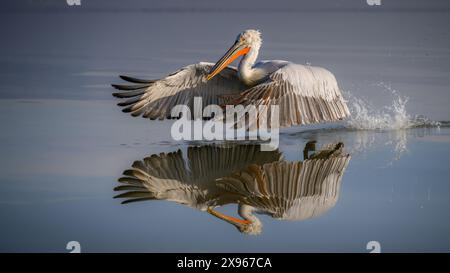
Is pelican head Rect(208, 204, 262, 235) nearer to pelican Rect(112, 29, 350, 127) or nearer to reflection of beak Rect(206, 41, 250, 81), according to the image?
pelican Rect(112, 29, 350, 127)

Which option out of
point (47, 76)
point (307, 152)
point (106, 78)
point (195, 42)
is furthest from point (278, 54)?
point (307, 152)

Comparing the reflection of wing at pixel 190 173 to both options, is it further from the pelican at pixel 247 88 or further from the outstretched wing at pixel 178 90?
the outstretched wing at pixel 178 90

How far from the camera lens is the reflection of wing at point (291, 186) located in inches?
232

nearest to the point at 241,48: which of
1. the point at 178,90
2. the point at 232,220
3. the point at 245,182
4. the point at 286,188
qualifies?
the point at 178,90

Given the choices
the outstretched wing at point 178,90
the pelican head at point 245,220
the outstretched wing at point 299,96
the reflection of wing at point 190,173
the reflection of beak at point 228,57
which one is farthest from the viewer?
the outstretched wing at point 178,90

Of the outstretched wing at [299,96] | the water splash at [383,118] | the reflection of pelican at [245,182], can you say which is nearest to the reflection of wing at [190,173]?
the reflection of pelican at [245,182]

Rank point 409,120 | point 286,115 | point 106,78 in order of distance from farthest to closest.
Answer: point 106,78
point 409,120
point 286,115

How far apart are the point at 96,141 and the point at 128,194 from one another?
159 centimetres

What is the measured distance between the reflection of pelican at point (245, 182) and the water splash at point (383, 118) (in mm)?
1184

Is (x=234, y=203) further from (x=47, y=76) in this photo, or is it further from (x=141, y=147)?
(x=47, y=76)

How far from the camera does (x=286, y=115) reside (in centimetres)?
722

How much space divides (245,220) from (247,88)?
2.70 m

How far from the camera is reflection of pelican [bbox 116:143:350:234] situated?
589 centimetres

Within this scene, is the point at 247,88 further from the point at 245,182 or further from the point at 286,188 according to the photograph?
the point at 286,188
